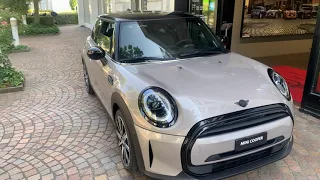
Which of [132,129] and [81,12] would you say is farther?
[81,12]

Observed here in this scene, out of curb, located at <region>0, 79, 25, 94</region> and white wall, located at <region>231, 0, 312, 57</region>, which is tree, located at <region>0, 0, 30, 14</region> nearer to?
curb, located at <region>0, 79, 25, 94</region>

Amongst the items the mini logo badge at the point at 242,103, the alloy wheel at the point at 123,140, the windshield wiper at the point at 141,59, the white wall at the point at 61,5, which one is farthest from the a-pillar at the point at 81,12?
the mini logo badge at the point at 242,103

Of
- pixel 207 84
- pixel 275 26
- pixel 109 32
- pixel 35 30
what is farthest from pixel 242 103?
pixel 35 30

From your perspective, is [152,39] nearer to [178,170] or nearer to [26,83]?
[178,170]

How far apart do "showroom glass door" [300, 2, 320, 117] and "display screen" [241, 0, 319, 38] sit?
12.9 ft

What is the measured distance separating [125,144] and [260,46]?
22.1 feet

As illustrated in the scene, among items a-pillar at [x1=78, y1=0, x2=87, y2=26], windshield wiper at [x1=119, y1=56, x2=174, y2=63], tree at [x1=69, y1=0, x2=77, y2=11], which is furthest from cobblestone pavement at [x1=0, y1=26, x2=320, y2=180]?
tree at [x1=69, y1=0, x2=77, y2=11]

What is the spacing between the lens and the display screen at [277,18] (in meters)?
7.79

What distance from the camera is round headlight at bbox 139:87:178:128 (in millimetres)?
2139

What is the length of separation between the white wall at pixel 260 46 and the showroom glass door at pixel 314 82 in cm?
367

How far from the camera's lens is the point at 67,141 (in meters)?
3.44

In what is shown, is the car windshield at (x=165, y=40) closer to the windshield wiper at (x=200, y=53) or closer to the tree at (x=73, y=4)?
the windshield wiper at (x=200, y=53)

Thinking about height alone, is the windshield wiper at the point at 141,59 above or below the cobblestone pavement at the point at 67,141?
above

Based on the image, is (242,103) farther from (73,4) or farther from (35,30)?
Result: (73,4)
